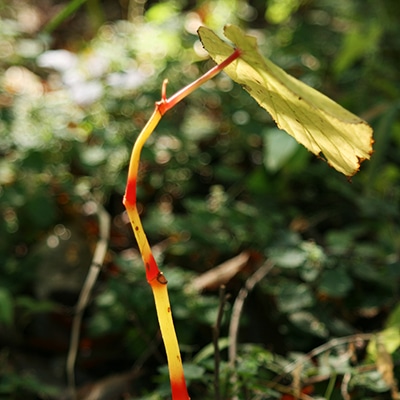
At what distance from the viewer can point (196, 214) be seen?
1.92 metres

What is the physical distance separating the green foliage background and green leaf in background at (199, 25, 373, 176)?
54cm

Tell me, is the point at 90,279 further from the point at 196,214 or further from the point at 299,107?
the point at 299,107

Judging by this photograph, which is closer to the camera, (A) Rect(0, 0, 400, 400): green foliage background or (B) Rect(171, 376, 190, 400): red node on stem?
(B) Rect(171, 376, 190, 400): red node on stem

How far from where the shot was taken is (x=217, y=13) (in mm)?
2770

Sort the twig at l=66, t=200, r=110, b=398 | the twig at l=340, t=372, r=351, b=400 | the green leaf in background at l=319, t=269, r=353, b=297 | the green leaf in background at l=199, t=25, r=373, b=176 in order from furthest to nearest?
the twig at l=66, t=200, r=110, b=398 < the green leaf in background at l=319, t=269, r=353, b=297 < the twig at l=340, t=372, r=351, b=400 < the green leaf in background at l=199, t=25, r=373, b=176

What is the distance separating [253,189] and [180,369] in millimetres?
1376

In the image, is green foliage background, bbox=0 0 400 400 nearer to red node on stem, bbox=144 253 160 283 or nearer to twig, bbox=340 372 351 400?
twig, bbox=340 372 351 400

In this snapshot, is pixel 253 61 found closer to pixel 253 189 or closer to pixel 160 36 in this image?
pixel 253 189

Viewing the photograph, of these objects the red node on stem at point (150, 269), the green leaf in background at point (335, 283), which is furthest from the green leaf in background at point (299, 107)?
the green leaf in background at point (335, 283)

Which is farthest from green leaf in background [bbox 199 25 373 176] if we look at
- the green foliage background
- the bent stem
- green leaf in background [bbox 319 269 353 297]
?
green leaf in background [bbox 319 269 353 297]

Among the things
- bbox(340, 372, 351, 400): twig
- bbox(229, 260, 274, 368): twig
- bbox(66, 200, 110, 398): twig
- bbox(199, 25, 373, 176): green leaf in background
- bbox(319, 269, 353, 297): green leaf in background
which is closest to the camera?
bbox(199, 25, 373, 176): green leaf in background

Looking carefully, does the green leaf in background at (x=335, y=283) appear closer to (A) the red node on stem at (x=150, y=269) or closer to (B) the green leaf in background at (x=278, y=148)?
(B) the green leaf in background at (x=278, y=148)

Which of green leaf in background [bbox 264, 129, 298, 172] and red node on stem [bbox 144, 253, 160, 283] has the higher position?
red node on stem [bbox 144, 253, 160, 283]

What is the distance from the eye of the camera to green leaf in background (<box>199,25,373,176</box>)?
77 centimetres
